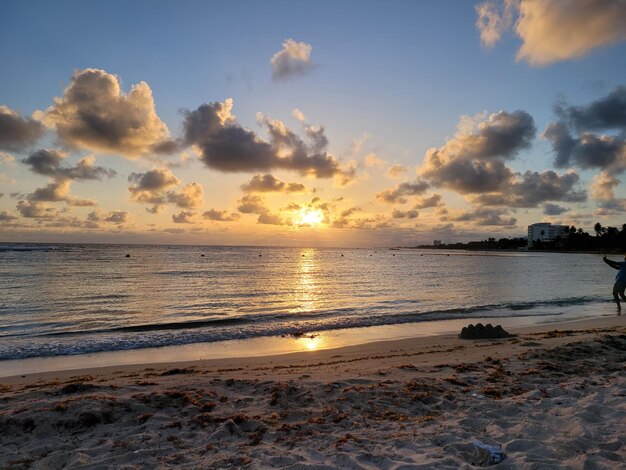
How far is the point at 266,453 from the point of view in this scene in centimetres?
510

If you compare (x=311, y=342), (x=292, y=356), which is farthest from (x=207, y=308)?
(x=292, y=356)

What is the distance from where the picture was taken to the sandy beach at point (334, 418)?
498 centimetres

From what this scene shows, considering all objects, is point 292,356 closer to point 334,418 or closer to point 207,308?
point 334,418

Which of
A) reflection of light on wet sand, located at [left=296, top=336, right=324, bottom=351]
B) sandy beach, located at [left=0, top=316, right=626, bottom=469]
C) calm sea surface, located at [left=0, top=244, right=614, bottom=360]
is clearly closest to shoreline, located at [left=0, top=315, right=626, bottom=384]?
reflection of light on wet sand, located at [left=296, top=336, right=324, bottom=351]

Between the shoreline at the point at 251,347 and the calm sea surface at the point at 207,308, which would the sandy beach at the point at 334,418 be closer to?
the shoreline at the point at 251,347

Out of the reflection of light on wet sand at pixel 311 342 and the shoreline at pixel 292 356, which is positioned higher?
the shoreline at pixel 292 356

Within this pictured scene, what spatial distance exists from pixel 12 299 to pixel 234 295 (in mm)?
12900

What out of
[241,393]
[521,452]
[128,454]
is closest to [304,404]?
[241,393]

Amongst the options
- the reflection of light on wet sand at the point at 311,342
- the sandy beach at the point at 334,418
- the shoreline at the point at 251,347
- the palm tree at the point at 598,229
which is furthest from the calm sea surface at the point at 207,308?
the palm tree at the point at 598,229

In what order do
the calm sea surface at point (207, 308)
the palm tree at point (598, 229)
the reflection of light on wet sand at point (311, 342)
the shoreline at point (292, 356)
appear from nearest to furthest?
the shoreline at point (292, 356), the reflection of light on wet sand at point (311, 342), the calm sea surface at point (207, 308), the palm tree at point (598, 229)

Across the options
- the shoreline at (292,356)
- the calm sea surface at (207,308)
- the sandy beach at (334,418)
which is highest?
the sandy beach at (334,418)

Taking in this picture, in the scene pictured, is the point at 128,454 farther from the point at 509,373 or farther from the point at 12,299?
the point at 12,299

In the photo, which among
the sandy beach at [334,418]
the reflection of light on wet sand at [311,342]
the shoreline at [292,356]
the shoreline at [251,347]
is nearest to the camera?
the sandy beach at [334,418]

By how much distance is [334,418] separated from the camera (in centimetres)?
625
